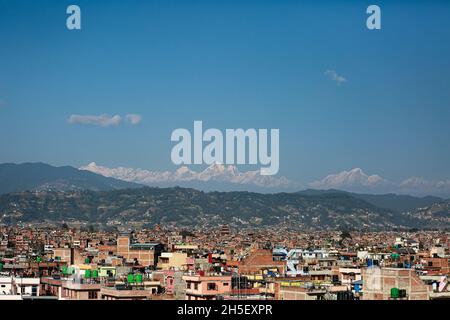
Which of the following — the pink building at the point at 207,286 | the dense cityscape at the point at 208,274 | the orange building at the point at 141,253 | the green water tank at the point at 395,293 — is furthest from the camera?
the orange building at the point at 141,253

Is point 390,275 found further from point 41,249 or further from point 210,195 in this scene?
point 210,195

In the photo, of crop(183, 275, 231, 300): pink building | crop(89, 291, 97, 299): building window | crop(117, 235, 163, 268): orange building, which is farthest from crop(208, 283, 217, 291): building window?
crop(117, 235, 163, 268): orange building

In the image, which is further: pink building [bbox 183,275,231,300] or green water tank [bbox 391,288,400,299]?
A: pink building [bbox 183,275,231,300]

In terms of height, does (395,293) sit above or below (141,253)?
above

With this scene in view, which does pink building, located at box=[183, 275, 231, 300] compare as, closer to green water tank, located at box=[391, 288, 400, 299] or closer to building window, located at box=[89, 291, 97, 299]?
building window, located at box=[89, 291, 97, 299]

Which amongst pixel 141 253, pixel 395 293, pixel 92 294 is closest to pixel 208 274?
pixel 92 294

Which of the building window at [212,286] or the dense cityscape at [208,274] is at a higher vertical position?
the building window at [212,286]

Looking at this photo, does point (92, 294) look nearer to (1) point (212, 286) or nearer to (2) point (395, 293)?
(1) point (212, 286)

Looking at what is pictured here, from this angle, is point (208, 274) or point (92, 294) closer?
point (92, 294)

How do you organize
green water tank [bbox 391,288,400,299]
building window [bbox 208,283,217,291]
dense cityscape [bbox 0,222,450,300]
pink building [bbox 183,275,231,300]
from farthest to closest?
building window [bbox 208,283,217,291], pink building [bbox 183,275,231,300], dense cityscape [bbox 0,222,450,300], green water tank [bbox 391,288,400,299]

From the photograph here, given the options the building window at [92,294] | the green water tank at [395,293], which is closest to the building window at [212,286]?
the building window at [92,294]

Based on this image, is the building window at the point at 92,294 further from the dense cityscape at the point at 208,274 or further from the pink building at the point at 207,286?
the pink building at the point at 207,286

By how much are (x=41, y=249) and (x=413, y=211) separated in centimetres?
3421

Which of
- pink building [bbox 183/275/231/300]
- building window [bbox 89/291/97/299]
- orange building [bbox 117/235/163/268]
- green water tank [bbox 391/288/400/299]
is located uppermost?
green water tank [bbox 391/288/400/299]
